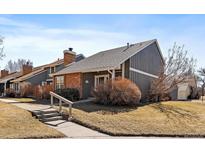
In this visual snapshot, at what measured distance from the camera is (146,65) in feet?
81.4

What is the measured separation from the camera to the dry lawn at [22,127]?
32.5 ft

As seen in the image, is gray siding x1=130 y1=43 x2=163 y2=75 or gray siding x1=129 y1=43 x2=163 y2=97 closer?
gray siding x1=129 y1=43 x2=163 y2=97

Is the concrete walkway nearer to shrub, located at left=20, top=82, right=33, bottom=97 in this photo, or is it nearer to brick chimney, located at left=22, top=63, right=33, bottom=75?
shrub, located at left=20, top=82, right=33, bottom=97

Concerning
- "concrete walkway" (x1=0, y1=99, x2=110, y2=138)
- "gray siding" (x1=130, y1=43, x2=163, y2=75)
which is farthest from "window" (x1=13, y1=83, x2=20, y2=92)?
"concrete walkway" (x1=0, y1=99, x2=110, y2=138)

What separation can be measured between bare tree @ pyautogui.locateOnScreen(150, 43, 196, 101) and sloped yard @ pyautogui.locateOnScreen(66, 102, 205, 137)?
6427 millimetres

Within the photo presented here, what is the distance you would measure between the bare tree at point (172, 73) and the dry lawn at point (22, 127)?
14.0 metres

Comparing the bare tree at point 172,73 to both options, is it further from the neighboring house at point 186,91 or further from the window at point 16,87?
the window at point 16,87

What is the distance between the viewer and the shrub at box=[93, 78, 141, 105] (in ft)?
61.0

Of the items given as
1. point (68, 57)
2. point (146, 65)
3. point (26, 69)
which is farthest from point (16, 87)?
point (146, 65)

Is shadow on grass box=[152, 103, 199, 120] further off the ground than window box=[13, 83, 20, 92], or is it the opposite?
window box=[13, 83, 20, 92]

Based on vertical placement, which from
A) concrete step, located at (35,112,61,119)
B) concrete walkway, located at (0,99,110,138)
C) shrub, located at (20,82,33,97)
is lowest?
concrete walkway, located at (0,99,110,138)

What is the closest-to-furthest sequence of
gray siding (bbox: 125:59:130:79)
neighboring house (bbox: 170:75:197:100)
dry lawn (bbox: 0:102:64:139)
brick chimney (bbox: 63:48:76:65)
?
dry lawn (bbox: 0:102:64:139)
gray siding (bbox: 125:59:130:79)
brick chimney (bbox: 63:48:76:65)
neighboring house (bbox: 170:75:197:100)

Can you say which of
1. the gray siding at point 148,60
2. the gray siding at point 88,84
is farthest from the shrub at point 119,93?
the gray siding at point 88,84

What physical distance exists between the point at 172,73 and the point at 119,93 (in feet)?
36.0
